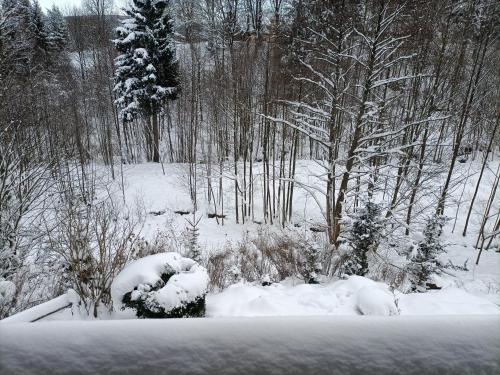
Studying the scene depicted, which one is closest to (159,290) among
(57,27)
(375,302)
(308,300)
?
(308,300)

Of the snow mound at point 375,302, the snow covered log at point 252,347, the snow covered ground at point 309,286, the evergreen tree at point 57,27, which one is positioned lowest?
the snow covered ground at point 309,286

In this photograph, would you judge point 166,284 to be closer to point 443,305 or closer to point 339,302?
point 339,302

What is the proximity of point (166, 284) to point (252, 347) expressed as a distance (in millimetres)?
4524

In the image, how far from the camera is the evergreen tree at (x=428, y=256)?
7.85 metres

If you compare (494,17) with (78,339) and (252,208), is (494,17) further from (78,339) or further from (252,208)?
(78,339)

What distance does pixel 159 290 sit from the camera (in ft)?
16.7

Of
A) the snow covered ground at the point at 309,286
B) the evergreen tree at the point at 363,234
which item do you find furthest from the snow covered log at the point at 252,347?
the evergreen tree at the point at 363,234

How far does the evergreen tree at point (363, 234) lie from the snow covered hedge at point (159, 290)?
4246 mm

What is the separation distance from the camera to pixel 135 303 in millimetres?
5035

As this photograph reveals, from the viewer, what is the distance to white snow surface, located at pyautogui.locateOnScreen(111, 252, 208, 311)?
5047mm

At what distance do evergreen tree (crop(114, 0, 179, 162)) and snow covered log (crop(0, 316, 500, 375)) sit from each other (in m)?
20.6

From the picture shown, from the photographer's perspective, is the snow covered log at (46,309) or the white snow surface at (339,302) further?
the white snow surface at (339,302)

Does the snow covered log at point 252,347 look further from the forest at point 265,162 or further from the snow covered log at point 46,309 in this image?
the forest at point 265,162

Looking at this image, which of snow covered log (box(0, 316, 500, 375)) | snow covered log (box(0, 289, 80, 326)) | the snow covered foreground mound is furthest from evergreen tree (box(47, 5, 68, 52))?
snow covered log (box(0, 316, 500, 375))
